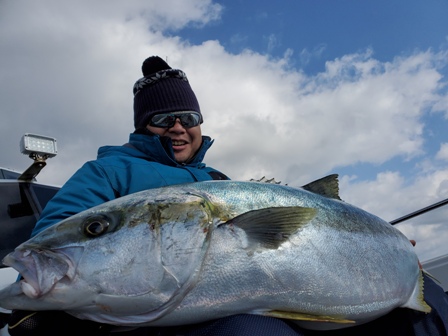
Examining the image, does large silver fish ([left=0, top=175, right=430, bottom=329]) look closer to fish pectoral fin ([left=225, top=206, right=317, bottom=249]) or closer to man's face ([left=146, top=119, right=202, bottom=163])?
fish pectoral fin ([left=225, top=206, right=317, bottom=249])

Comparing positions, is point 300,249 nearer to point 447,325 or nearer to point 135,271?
point 135,271

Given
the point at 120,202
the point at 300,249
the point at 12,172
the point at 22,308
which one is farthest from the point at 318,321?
the point at 12,172

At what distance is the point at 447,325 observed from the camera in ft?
8.24

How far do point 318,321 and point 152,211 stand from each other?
2.94 ft

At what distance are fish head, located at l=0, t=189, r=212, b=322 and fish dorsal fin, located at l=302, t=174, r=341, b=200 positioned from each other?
1.00 metres

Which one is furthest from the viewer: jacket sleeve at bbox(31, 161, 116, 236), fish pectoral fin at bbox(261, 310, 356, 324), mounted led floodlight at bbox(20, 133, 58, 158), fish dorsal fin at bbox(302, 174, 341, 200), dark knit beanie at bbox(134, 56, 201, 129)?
mounted led floodlight at bbox(20, 133, 58, 158)

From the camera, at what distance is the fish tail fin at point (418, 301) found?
94.1 inches

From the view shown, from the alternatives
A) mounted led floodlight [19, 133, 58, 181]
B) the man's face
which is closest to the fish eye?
the man's face

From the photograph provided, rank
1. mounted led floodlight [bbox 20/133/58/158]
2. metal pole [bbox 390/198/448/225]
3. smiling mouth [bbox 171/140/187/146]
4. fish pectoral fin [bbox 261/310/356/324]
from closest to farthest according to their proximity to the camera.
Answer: fish pectoral fin [bbox 261/310/356/324], smiling mouth [bbox 171/140/187/146], mounted led floodlight [bbox 20/133/58/158], metal pole [bbox 390/198/448/225]

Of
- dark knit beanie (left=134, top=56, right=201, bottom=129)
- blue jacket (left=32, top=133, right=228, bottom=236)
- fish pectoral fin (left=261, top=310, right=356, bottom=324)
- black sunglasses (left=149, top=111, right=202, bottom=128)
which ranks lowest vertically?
fish pectoral fin (left=261, top=310, right=356, bottom=324)

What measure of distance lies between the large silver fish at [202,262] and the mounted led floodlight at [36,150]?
10.9ft

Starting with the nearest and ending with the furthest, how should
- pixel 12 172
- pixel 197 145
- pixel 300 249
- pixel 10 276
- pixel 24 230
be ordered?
pixel 300 249 < pixel 10 276 < pixel 197 145 < pixel 24 230 < pixel 12 172

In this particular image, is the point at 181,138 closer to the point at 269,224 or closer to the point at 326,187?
the point at 326,187

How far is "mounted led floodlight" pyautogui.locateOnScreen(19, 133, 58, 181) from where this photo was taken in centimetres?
472
